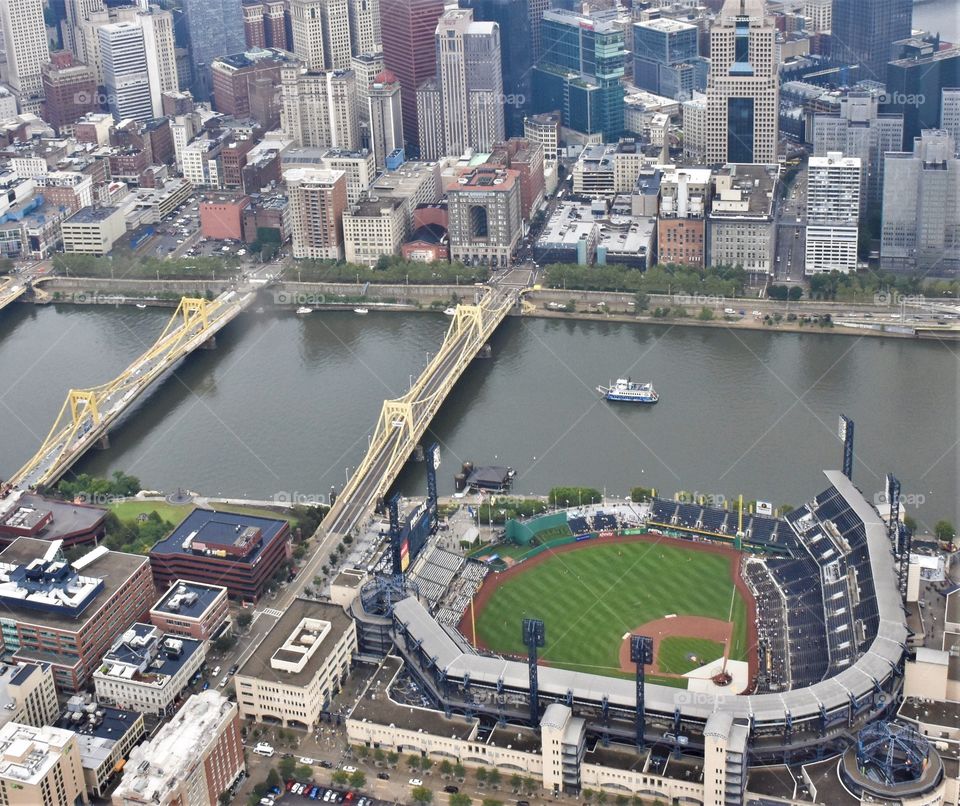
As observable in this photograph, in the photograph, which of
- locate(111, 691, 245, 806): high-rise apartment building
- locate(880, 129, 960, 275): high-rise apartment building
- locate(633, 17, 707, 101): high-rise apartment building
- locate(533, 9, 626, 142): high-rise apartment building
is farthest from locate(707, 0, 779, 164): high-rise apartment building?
locate(111, 691, 245, 806): high-rise apartment building

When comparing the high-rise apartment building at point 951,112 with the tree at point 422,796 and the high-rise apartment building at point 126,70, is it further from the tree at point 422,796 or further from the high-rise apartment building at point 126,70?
the tree at point 422,796

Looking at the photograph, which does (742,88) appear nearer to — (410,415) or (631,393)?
(631,393)

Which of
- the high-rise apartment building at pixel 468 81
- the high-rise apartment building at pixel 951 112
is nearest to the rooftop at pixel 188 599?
the high-rise apartment building at pixel 468 81

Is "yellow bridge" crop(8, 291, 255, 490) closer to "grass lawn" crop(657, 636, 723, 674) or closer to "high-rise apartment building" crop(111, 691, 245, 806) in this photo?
"high-rise apartment building" crop(111, 691, 245, 806)

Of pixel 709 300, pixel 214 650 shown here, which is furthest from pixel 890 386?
pixel 214 650

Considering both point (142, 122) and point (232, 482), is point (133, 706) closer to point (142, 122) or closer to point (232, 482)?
point (232, 482)

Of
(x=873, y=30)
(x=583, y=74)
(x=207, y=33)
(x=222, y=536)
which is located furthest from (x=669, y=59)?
(x=222, y=536)
